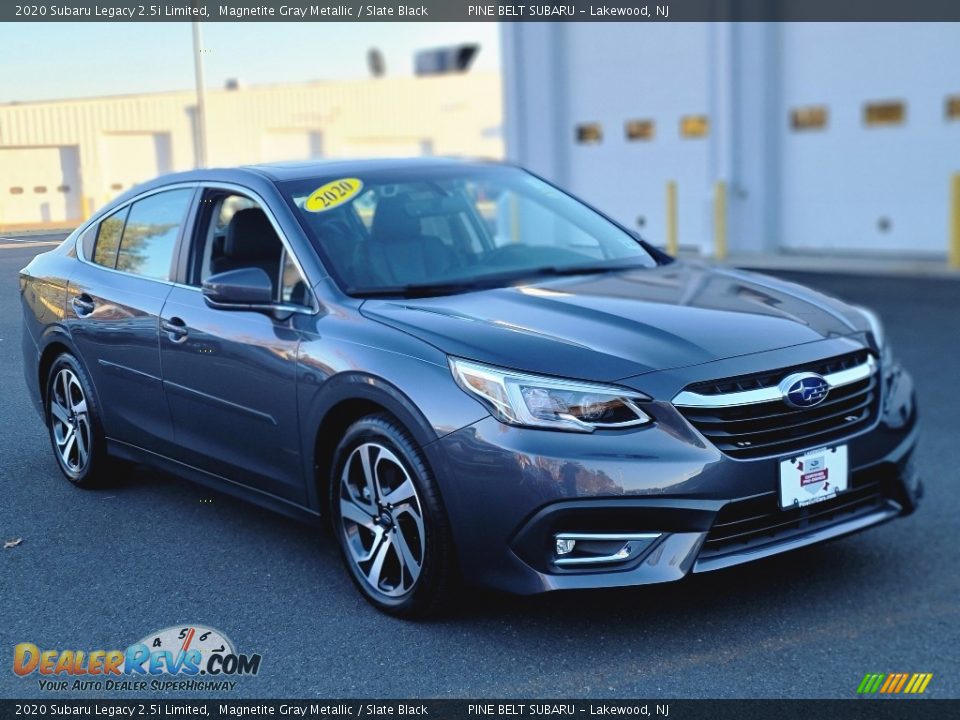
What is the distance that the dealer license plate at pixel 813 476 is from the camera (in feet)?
11.9

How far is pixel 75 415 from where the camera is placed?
4.95m

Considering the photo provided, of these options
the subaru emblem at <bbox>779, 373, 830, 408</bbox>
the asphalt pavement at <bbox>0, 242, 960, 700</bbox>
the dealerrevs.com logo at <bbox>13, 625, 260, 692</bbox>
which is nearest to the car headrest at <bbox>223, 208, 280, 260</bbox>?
the asphalt pavement at <bbox>0, 242, 960, 700</bbox>

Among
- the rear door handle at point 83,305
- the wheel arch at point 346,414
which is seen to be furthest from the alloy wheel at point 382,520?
the rear door handle at point 83,305

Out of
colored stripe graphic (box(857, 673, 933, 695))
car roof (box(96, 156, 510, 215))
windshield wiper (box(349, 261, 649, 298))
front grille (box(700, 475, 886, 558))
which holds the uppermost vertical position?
car roof (box(96, 156, 510, 215))

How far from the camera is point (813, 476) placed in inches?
145

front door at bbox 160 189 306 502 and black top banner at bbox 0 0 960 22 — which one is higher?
black top banner at bbox 0 0 960 22

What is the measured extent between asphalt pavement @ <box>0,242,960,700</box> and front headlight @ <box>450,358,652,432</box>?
712 mm

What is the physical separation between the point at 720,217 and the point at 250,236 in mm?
12791

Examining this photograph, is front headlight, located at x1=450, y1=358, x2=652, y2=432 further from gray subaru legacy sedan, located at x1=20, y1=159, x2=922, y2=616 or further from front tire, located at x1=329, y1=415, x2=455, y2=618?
front tire, located at x1=329, y1=415, x2=455, y2=618

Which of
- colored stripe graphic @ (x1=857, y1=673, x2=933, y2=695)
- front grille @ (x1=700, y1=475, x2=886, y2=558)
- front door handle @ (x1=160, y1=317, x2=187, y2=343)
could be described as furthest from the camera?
front door handle @ (x1=160, y1=317, x2=187, y2=343)

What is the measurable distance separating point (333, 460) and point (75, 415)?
1.53 m

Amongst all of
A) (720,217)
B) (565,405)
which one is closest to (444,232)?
(565,405)

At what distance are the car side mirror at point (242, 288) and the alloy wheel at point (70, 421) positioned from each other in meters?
1.04

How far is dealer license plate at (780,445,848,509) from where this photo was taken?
362 cm
